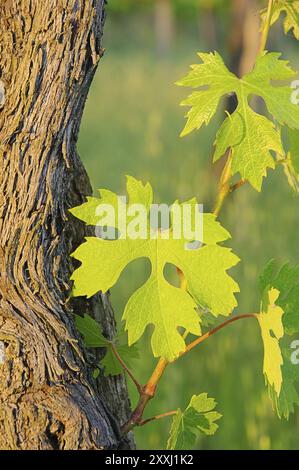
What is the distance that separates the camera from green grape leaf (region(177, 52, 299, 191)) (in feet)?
3.95

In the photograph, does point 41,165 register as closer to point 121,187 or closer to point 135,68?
point 121,187

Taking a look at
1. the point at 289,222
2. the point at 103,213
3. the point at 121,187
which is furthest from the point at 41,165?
the point at 121,187

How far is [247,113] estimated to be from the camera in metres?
1.22

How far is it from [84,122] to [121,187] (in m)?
4.39

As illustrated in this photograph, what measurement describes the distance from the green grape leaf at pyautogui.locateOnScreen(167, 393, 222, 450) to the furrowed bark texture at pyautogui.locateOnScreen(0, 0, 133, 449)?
14cm

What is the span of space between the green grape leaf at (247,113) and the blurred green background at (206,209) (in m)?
0.31

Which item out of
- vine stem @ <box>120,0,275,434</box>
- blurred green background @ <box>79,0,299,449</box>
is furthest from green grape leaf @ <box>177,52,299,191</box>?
blurred green background @ <box>79,0,299,449</box>

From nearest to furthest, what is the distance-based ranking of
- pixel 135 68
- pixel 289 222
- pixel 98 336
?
pixel 98 336
pixel 289 222
pixel 135 68

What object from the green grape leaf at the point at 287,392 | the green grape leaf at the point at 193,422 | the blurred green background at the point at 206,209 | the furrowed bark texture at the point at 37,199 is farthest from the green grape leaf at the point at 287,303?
the blurred green background at the point at 206,209

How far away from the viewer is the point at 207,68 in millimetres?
1252

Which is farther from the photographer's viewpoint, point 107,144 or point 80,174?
point 107,144

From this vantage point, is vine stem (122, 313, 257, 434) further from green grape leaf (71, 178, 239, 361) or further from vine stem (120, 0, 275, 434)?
green grape leaf (71, 178, 239, 361)

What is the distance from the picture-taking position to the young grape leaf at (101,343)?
55.7 inches

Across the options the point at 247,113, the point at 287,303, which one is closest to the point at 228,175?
the point at 247,113
